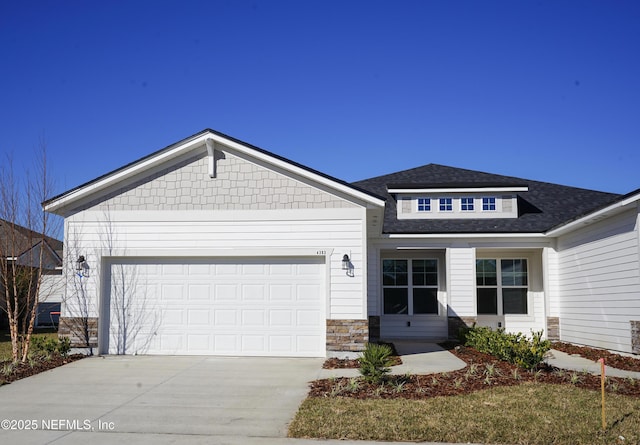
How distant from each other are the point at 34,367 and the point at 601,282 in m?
13.4

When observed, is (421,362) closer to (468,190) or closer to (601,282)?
(601,282)

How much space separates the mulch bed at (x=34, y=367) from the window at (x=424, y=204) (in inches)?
452

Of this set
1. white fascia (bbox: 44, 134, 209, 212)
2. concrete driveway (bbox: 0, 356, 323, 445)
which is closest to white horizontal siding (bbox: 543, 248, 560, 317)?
concrete driveway (bbox: 0, 356, 323, 445)

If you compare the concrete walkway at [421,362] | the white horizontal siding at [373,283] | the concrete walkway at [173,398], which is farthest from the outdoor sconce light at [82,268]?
the white horizontal siding at [373,283]

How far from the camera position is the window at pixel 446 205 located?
19.0 m

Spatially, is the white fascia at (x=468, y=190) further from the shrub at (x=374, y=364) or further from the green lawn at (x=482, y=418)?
the green lawn at (x=482, y=418)

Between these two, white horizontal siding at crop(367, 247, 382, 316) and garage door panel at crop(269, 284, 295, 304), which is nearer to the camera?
garage door panel at crop(269, 284, 295, 304)

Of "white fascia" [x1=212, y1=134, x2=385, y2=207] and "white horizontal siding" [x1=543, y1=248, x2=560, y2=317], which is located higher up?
"white fascia" [x1=212, y1=134, x2=385, y2=207]

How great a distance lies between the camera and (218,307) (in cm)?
1289

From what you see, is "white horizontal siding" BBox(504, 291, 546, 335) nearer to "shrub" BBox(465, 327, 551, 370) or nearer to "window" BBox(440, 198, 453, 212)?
"window" BBox(440, 198, 453, 212)

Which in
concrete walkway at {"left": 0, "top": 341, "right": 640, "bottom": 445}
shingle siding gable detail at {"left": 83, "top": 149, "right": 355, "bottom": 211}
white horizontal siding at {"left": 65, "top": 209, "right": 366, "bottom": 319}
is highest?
shingle siding gable detail at {"left": 83, "top": 149, "right": 355, "bottom": 211}

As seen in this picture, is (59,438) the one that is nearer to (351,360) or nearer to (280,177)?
(351,360)

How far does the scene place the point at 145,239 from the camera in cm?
1310

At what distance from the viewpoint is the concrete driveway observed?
6992 millimetres
